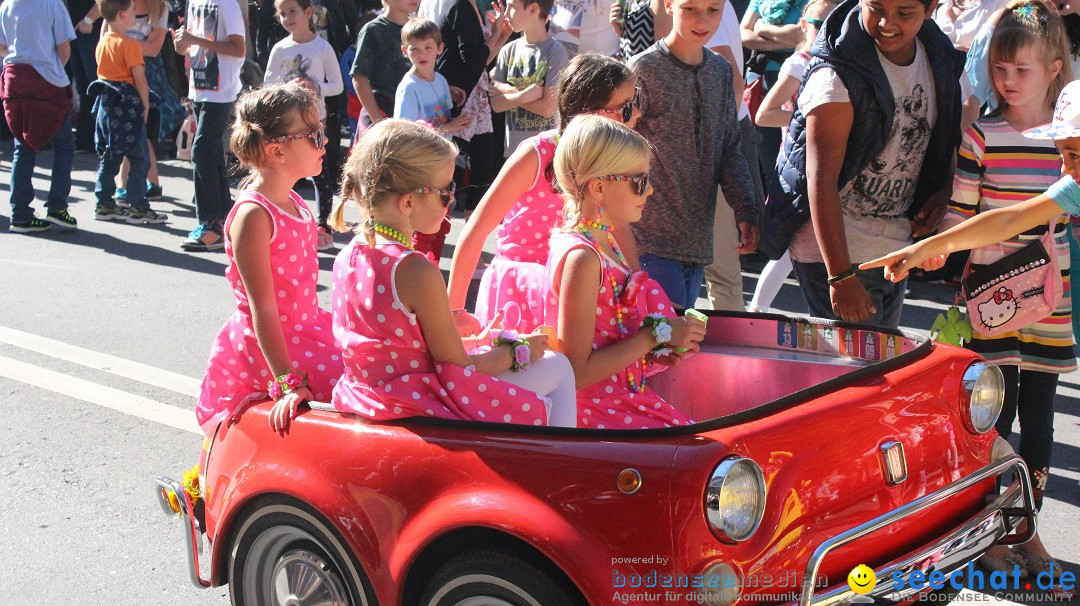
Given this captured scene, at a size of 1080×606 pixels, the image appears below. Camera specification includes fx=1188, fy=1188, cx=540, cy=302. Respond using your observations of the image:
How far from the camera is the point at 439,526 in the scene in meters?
2.72

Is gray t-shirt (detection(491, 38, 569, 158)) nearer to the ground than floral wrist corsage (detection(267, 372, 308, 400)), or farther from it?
farther from it

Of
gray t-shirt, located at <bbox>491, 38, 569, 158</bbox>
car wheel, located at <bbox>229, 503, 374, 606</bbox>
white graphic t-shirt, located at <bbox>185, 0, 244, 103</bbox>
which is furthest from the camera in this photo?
white graphic t-shirt, located at <bbox>185, 0, 244, 103</bbox>

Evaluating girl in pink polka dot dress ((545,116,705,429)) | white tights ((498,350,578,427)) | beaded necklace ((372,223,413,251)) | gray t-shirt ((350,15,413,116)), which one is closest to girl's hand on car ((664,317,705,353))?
girl in pink polka dot dress ((545,116,705,429))

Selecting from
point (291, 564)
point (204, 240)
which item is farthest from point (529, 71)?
point (291, 564)

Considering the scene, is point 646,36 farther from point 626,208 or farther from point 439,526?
point 439,526

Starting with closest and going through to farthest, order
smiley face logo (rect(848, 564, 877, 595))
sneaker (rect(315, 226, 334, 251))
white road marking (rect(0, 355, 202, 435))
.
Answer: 1. smiley face logo (rect(848, 564, 877, 595))
2. white road marking (rect(0, 355, 202, 435))
3. sneaker (rect(315, 226, 334, 251))

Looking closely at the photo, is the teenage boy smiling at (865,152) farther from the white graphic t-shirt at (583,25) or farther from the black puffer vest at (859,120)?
the white graphic t-shirt at (583,25)

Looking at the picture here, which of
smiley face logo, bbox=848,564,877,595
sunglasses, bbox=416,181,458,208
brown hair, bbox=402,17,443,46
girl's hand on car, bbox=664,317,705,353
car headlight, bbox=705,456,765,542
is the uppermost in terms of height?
brown hair, bbox=402,17,443,46

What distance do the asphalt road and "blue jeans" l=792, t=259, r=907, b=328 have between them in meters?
0.96

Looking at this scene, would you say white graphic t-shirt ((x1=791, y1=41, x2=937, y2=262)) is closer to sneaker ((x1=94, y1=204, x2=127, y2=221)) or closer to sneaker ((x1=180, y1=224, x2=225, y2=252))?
sneaker ((x1=180, y1=224, x2=225, y2=252))

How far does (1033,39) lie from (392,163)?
2.23m

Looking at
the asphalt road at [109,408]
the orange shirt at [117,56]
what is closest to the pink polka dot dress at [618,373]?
the asphalt road at [109,408]

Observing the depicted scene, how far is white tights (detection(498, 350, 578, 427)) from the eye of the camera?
321 centimetres

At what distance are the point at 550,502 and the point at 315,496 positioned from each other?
70cm
